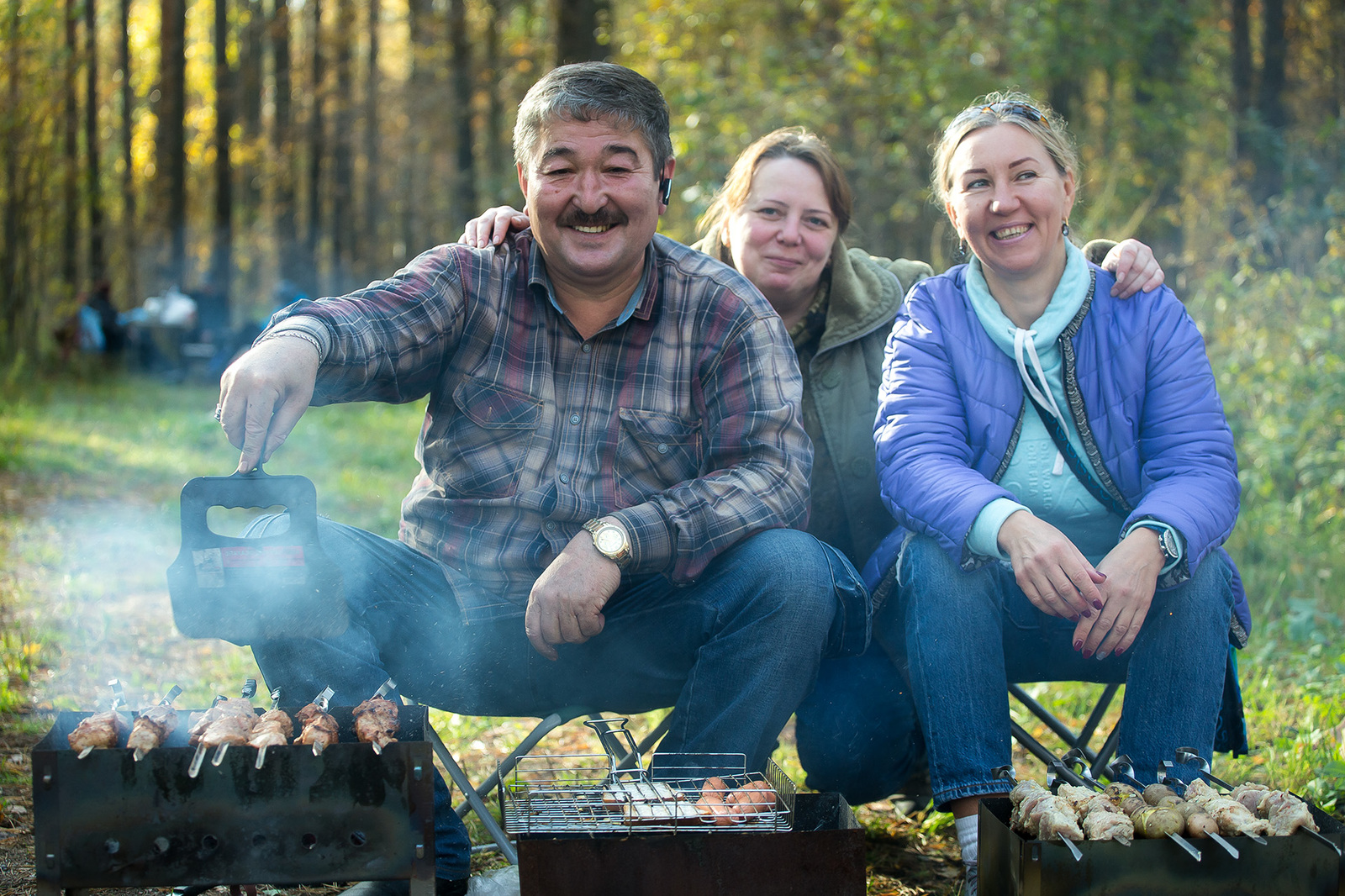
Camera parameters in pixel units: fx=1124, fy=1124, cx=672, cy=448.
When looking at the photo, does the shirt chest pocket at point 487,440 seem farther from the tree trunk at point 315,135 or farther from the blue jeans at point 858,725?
the tree trunk at point 315,135

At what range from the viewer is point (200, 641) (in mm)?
4805

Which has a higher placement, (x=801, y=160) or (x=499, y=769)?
(x=801, y=160)

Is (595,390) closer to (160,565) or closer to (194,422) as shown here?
(160,565)

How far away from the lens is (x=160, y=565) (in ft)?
20.1

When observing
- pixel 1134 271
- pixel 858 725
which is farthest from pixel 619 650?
pixel 1134 271

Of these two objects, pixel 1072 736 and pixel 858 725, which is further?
pixel 1072 736

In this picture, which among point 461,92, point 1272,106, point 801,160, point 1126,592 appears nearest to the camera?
point 1126,592

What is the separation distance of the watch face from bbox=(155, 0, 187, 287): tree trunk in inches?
846

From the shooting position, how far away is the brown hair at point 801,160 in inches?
135

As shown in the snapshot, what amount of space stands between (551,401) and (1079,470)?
1275mm

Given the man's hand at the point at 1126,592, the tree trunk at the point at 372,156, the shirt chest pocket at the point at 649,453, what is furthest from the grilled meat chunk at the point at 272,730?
the tree trunk at the point at 372,156

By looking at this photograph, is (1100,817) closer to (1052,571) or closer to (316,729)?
(1052,571)

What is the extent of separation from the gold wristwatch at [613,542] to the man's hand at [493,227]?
2.79 feet

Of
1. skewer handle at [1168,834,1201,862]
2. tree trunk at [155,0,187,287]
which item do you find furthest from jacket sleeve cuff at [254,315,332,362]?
tree trunk at [155,0,187,287]
